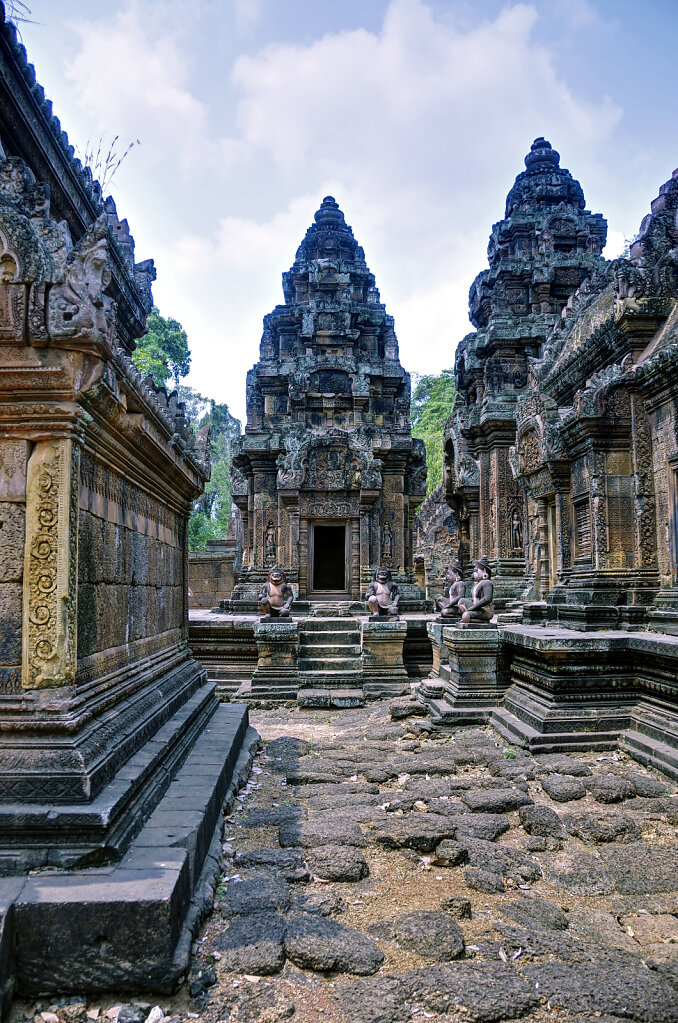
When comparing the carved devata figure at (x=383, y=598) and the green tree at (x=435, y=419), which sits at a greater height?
the green tree at (x=435, y=419)

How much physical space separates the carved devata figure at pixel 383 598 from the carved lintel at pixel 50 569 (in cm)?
757

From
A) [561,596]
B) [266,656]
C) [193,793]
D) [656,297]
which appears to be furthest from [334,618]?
[193,793]

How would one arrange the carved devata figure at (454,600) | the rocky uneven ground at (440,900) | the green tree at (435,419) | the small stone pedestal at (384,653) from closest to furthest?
the rocky uneven ground at (440,900)
the carved devata figure at (454,600)
the small stone pedestal at (384,653)
the green tree at (435,419)

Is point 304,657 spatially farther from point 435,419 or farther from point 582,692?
point 435,419

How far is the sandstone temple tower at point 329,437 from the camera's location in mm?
14219

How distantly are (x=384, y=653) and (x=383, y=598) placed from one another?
0.85 meters

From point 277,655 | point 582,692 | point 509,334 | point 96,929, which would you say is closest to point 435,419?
point 509,334

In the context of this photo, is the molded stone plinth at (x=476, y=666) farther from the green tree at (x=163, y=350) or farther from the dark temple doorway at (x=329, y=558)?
the green tree at (x=163, y=350)

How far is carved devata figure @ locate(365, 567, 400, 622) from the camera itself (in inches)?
401

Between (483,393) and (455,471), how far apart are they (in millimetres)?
2354

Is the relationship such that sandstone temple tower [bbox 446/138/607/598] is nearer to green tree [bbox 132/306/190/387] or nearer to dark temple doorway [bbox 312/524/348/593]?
dark temple doorway [bbox 312/524/348/593]

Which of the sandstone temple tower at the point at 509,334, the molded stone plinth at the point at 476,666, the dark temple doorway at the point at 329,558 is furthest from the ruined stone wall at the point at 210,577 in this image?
the molded stone plinth at the point at 476,666

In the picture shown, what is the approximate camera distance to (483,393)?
1775cm

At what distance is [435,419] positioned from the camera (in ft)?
123
